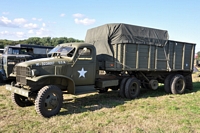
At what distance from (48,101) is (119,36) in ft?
12.2

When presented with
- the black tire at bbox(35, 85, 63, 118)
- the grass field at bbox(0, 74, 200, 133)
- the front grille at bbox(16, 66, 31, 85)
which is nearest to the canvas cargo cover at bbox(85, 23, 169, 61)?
the grass field at bbox(0, 74, 200, 133)

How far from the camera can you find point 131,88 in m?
8.32

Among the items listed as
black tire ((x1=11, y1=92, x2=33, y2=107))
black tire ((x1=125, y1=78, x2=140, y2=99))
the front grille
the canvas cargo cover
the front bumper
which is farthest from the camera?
black tire ((x1=125, y1=78, x2=140, y2=99))

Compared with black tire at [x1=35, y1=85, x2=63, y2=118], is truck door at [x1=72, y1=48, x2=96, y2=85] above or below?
above

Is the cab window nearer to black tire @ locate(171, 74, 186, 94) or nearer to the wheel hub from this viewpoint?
the wheel hub

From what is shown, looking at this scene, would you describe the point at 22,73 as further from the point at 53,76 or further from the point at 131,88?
the point at 131,88

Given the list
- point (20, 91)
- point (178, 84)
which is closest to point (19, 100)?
point (20, 91)

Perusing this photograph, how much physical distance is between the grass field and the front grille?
921 mm

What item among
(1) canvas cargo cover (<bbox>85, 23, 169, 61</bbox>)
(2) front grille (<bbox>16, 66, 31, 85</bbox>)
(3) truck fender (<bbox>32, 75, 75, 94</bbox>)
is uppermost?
(1) canvas cargo cover (<bbox>85, 23, 169, 61</bbox>)

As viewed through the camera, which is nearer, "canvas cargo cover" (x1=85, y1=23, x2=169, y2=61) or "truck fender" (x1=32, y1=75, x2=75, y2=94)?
"truck fender" (x1=32, y1=75, x2=75, y2=94)

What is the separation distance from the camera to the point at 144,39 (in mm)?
8320

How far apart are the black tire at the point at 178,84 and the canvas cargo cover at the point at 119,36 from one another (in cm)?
190

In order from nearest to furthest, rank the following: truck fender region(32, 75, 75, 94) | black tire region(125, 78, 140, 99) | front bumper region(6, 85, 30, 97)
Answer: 1. front bumper region(6, 85, 30, 97)
2. truck fender region(32, 75, 75, 94)
3. black tire region(125, 78, 140, 99)

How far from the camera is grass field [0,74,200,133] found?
4.70 m
